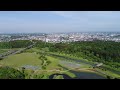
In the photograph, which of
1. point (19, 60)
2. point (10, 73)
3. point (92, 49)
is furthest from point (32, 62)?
point (92, 49)

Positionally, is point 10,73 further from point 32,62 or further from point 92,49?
point 92,49

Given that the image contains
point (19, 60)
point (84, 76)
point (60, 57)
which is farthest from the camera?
point (60, 57)

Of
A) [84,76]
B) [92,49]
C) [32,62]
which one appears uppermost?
[92,49]

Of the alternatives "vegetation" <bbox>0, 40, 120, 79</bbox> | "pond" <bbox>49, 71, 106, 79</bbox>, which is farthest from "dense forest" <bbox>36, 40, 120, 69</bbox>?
"pond" <bbox>49, 71, 106, 79</bbox>

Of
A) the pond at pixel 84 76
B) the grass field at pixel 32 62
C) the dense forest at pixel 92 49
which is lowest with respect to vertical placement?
the pond at pixel 84 76

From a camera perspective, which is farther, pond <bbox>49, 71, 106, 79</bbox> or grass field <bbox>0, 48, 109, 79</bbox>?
grass field <bbox>0, 48, 109, 79</bbox>

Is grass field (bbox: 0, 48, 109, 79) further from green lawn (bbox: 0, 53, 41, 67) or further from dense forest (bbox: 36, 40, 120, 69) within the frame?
dense forest (bbox: 36, 40, 120, 69)

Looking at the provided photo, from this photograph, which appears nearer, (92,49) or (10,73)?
(10,73)

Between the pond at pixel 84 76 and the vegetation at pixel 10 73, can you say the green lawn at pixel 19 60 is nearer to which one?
the vegetation at pixel 10 73

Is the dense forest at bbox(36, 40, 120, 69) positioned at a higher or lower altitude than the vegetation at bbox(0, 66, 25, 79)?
higher

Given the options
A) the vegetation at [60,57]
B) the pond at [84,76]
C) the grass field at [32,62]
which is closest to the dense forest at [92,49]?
the vegetation at [60,57]
